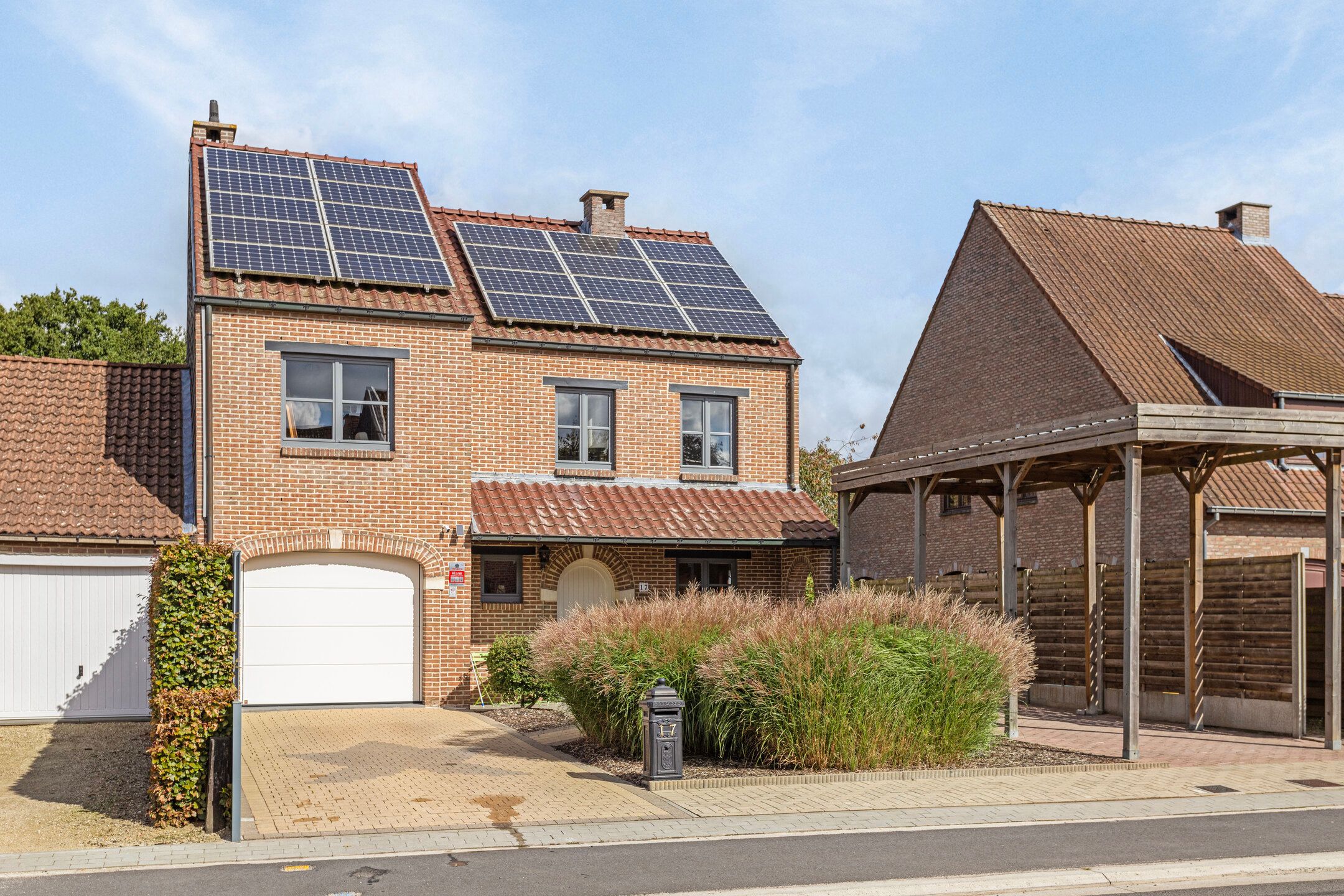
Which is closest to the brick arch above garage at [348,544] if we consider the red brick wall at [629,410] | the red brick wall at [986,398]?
the red brick wall at [629,410]

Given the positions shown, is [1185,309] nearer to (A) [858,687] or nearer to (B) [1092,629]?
(B) [1092,629]

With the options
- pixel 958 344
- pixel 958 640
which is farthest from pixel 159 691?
pixel 958 344

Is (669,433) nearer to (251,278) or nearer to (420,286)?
(420,286)

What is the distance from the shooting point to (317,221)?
22.5 metres

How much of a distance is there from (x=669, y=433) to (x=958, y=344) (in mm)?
8282

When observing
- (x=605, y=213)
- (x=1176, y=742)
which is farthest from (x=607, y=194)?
(x=1176, y=742)

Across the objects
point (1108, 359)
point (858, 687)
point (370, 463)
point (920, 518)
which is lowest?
point (858, 687)

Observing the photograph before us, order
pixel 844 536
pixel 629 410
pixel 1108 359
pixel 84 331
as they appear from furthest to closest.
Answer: pixel 84 331 < pixel 1108 359 < pixel 629 410 < pixel 844 536

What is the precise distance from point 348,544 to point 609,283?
295 inches

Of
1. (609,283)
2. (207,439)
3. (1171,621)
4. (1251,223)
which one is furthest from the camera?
(1251,223)

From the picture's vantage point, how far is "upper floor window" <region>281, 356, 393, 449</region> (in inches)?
805

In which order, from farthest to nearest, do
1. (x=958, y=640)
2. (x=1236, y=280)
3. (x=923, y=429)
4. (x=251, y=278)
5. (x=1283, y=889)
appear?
(x=923, y=429)
(x=1236, y=280)
(x=251, y=278)
(x=958, y=640)
(x=1283, y=889)

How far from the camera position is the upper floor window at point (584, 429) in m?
23.1

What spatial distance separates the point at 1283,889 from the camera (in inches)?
348
